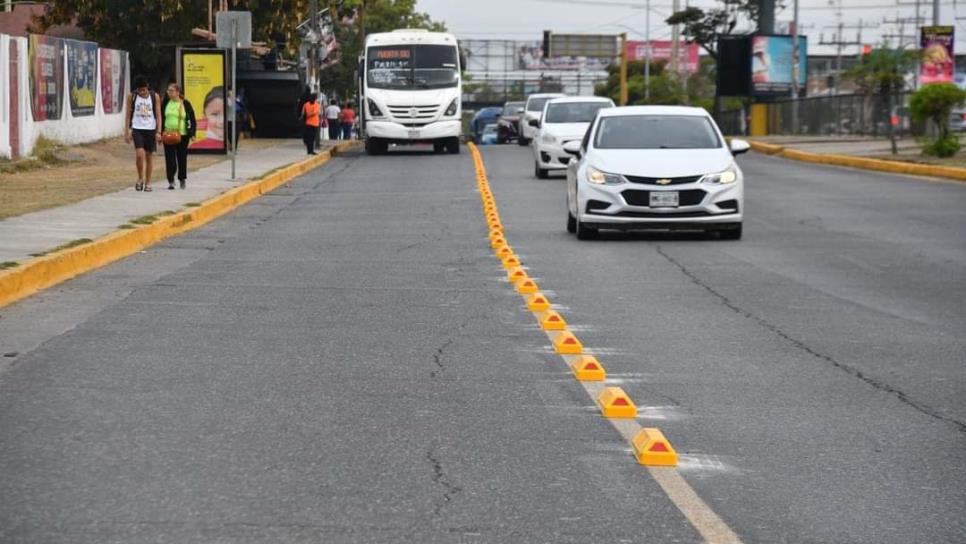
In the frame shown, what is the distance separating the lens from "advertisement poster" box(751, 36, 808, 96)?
249ft

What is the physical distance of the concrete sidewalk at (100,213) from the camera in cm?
1619

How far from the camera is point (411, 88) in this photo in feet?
153

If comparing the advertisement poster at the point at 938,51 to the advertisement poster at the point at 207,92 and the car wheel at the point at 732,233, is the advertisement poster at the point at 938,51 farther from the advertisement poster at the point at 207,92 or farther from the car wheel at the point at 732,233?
the car wheel at the point at 732,233

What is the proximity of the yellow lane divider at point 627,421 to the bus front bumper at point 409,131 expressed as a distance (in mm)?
31807

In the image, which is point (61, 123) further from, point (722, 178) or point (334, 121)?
point (334, 121)

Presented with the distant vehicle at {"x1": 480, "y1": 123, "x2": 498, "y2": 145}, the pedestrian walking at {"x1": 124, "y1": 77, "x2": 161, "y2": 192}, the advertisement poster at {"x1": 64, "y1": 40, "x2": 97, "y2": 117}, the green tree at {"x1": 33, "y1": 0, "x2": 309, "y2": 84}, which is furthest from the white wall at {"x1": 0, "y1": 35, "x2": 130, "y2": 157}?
the distant vehicle at {"x1": 480, "y1": 123, "x2": 498, "y2": 145}

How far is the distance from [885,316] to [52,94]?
92.7 ft

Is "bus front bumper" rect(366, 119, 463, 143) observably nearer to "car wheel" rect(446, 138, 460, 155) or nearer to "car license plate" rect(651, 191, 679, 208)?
"car wheel" rect(446, 138, 460, 155)

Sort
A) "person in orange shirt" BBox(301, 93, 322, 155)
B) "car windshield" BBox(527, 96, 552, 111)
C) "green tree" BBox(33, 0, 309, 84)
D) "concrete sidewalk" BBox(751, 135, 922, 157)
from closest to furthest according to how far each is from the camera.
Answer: "concrete sidewalk" BBox(751, 135, 922, 157) → "person in orange shirt" BBox(301, 93, 322, 155) → "green tree" BBox(33, 0, 309, 84) → "car windshield" BBox(527, 96, 552, 111)

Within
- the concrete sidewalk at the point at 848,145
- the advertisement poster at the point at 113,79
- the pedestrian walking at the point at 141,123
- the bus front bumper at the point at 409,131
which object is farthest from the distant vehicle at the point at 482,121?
the pedestrian walking at the point at 141,123

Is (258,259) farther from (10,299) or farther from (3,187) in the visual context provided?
(3,187)

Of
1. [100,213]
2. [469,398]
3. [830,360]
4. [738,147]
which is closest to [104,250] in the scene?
[100,213]

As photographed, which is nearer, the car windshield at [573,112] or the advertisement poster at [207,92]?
the car windshield at [573,112]

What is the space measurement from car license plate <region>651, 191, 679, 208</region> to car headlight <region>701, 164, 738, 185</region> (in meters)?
0.36
